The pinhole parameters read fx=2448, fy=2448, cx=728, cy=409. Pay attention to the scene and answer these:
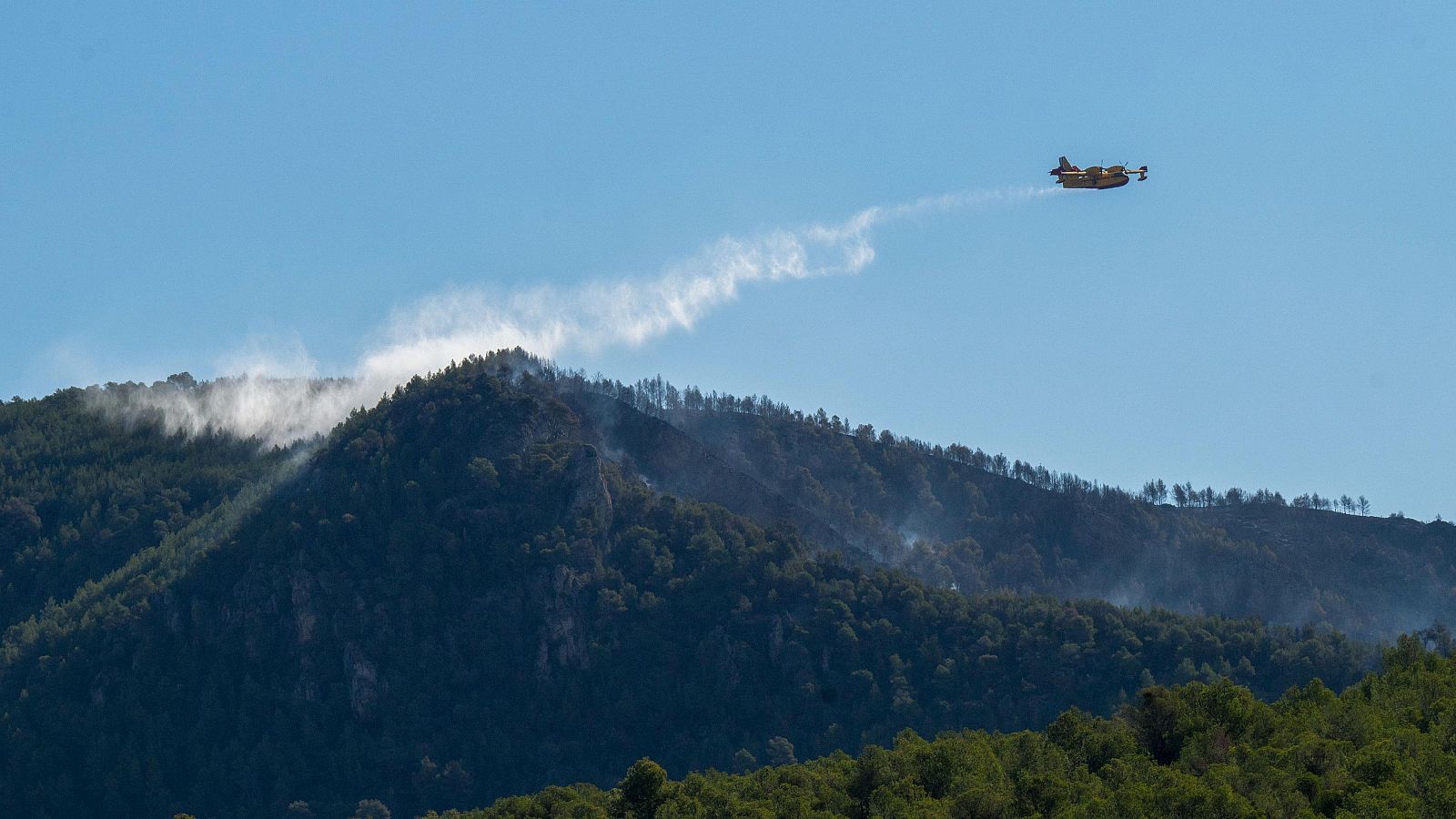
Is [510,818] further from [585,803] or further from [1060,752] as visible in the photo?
[1060,752]

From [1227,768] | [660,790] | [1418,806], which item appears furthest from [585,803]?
[1418,806]

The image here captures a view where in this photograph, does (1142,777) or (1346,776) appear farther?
(1142,777)

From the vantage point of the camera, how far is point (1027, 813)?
175000 mm

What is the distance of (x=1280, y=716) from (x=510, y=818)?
62.6m

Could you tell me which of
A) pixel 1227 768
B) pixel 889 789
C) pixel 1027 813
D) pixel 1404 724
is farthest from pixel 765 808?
pixel 1404 724

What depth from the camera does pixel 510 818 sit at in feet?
648

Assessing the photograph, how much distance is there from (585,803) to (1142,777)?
44.6 m

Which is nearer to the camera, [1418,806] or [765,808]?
[1418,806]

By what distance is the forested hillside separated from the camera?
16362 cm

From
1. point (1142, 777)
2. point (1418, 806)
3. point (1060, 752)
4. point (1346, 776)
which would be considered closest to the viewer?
point (1418, 806)

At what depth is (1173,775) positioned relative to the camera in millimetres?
175875

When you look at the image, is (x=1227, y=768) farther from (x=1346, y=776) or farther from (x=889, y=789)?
(x=889, y=789)

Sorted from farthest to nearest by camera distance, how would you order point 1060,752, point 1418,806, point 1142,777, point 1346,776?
point 1060,752 < point 1142,777 < point 1346,776 < point 1418,806

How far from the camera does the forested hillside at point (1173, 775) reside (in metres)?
164
